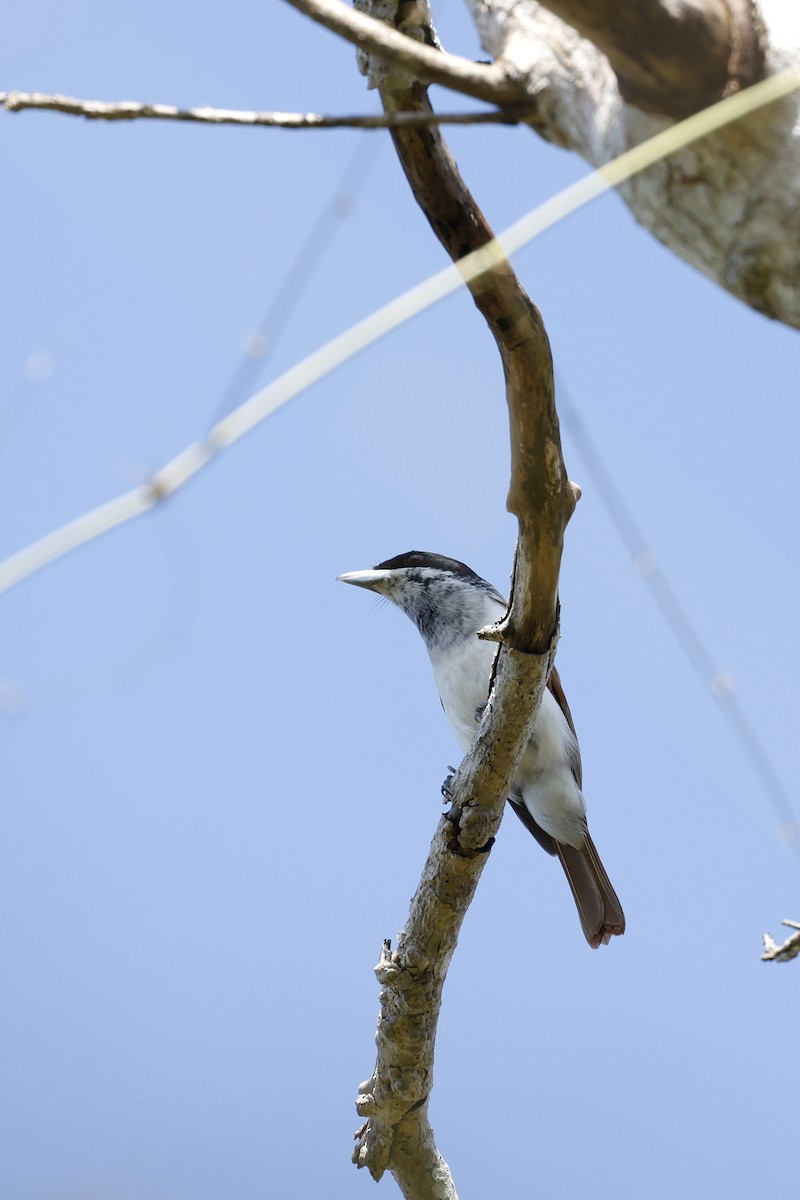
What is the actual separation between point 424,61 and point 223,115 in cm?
28

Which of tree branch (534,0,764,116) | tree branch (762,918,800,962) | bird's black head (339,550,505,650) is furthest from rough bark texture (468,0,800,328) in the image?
bird's black head (339,550,505,650)

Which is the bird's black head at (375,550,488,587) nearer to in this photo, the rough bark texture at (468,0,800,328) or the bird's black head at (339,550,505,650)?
the bird's black head at (339,550,505,650)

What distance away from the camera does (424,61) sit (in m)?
1.51

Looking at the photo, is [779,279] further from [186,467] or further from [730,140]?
[186,467]

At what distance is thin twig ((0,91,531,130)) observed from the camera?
4.66 feet

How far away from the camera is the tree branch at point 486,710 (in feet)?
7.07

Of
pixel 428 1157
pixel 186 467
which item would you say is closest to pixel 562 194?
pixel 186 467

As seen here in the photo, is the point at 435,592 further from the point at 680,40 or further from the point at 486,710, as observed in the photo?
the point at 680,40

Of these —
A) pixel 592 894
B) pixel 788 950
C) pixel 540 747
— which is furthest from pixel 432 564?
pixel 788 950

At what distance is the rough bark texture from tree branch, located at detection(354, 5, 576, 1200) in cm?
23

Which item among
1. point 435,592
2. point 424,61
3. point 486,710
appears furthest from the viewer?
point 435,592

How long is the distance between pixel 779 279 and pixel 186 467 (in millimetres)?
706

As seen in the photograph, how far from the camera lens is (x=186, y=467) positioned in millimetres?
1314

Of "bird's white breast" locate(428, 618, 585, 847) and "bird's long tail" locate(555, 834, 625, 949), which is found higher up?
"bird's white breast" locate(428, 618, 585, 847)
